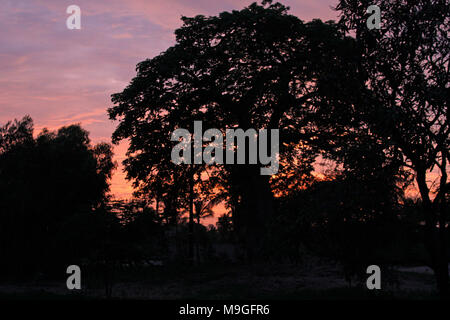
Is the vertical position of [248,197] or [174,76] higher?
[174,76]

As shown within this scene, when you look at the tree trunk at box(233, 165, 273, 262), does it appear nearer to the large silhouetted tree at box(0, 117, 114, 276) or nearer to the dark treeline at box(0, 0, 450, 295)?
the dark treeline at box(0, 0, 450, 295)

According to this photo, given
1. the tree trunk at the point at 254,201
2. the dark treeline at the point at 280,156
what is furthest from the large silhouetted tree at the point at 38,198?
the tree trunk at the point at 254,201

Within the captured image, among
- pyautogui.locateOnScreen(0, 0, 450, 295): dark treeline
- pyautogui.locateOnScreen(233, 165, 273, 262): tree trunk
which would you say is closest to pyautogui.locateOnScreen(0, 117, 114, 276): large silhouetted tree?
pyautogui.locateOnScreen(0, 0, 450, 295): dark treeline

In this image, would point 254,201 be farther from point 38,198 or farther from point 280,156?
point 38,198

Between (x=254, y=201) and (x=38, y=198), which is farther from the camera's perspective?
(x=38, y=198)

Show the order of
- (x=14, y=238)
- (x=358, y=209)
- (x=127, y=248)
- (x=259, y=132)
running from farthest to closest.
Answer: (x=14, y=238), (x=259, y=132), (x=127, y=248), (x=358, y=209)

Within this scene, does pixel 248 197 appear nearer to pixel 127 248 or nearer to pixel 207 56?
pixel 207 56

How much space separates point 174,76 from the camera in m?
26.5

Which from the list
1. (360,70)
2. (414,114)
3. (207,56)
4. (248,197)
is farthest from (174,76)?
(414,114)

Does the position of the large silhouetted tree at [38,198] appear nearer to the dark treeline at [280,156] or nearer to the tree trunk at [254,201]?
the dark treeline at [280,156]

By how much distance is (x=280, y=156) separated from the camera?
27516 millimetres

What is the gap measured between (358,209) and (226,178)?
16778 millimetres

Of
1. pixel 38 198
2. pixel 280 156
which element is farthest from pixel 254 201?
pixel 38 198

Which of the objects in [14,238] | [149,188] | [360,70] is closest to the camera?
[360,70]
